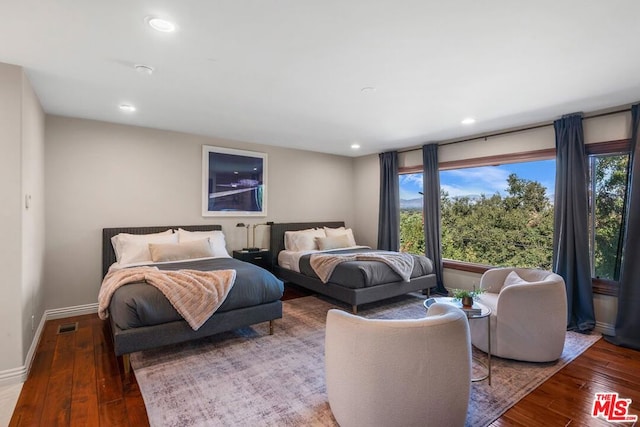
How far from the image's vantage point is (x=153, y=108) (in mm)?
3592

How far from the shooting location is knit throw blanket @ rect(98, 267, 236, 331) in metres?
2.72

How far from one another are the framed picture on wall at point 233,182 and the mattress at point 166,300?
54.5 inches

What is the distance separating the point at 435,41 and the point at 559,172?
2701 millimetres

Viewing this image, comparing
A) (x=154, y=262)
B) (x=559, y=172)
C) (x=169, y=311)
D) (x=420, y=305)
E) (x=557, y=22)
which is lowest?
(x=420, y=305)

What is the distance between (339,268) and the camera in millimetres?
4145

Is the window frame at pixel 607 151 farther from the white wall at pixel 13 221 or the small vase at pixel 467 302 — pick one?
the white wall at pixel 13 221

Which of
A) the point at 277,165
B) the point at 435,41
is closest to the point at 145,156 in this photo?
the point at 277,165

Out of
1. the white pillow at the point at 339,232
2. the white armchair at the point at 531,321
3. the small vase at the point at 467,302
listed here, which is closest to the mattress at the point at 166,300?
the small vase at the point at 467,302

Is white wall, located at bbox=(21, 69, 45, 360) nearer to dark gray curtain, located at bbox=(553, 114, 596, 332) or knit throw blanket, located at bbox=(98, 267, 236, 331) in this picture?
knit throw blanket, located at bbox=(98, 267, 236, 331)

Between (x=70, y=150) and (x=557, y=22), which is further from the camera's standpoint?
(x=70, y=150)

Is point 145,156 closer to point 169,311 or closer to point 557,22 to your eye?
point 169,311

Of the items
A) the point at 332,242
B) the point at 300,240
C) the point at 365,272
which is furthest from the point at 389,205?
the point at 365,272

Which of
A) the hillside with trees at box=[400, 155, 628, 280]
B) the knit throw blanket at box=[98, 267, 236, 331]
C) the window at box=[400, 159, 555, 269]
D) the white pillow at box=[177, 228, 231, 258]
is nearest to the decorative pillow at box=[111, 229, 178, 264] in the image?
the white pillow at box=[177, 228, 231, 258]

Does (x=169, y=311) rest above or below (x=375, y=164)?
below
